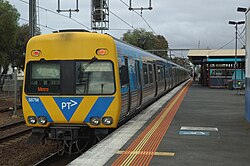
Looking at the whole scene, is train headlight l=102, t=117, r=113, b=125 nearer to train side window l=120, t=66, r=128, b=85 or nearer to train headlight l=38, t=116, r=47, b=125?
train side window l=120, t=66, r=128, b=85

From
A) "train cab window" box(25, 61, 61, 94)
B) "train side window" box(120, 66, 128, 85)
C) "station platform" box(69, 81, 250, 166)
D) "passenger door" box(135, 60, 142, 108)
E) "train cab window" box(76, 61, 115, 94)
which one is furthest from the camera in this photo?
"passenger door" box(135, 60, 142, 108)

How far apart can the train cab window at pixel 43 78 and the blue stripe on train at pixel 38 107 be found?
0.19 meters

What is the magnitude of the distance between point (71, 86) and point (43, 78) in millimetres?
688

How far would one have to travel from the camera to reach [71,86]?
8.39m

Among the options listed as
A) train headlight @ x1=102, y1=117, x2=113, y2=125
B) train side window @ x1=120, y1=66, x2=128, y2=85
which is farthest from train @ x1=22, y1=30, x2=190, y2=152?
train side window @ x1=120, y1=66, x2=128, y2=85

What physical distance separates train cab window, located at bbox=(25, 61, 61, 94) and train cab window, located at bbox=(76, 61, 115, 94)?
0.49 meters

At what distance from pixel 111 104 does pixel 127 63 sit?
199cm

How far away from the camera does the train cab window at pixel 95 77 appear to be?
329 inches

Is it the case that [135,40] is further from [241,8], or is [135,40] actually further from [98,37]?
[98,37]

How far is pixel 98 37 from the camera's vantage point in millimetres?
8500

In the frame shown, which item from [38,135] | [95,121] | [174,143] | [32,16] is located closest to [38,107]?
[38,135]

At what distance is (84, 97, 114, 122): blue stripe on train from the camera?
827cm

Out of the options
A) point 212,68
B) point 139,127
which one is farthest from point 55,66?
point 212,68

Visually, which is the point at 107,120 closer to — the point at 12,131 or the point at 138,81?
the point at 138,81
